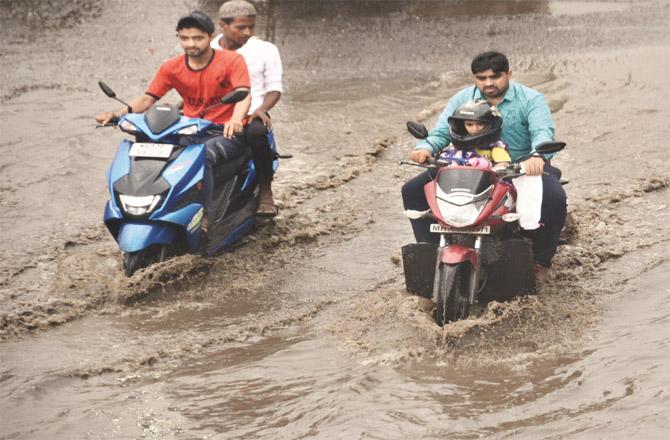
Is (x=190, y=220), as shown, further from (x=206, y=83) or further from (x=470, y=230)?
(x=470, y=230)

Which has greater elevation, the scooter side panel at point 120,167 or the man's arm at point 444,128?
the man's arm at point 444,128

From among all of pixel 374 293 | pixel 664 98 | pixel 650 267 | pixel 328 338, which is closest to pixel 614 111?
pixel 664 98

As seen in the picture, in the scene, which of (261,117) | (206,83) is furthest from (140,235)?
(261,117)

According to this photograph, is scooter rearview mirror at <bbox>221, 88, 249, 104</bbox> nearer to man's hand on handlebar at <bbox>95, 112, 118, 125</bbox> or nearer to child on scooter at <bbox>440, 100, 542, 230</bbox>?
man's hand on handlebar at <bbox>95, 112, 118, 125</bbox>

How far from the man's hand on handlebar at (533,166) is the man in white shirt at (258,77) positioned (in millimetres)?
2701

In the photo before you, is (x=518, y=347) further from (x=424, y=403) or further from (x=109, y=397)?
(x=109, y=397)

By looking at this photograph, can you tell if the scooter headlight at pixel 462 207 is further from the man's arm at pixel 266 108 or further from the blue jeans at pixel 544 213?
the man's arm at pixel 266 108

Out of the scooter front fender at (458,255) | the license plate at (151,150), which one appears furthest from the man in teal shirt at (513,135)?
the license plate at (151,150)

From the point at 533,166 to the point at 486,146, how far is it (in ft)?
1.36

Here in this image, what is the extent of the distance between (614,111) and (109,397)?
7.28m

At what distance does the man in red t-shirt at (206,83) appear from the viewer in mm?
8445

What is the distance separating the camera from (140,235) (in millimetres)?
7578

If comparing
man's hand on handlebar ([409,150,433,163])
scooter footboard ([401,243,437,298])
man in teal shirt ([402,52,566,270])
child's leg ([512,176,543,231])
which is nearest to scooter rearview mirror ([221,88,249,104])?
man in teal shirt ([402,52,566,270])

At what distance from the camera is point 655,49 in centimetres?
1436
